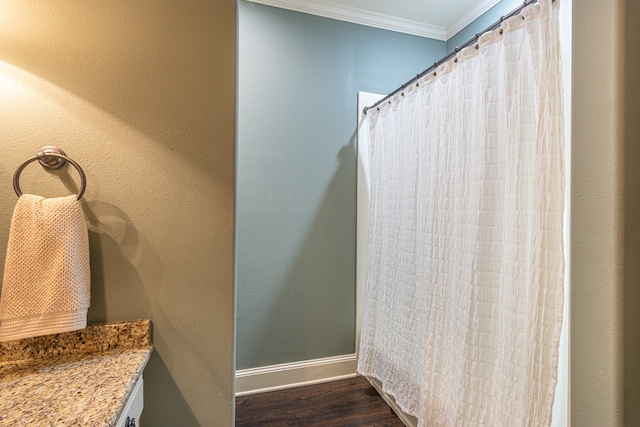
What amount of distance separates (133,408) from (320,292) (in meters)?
1.36

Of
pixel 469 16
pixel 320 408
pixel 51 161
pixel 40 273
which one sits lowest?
pixel 320 408

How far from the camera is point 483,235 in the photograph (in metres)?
1.11

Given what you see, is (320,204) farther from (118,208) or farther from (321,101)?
(118,208)

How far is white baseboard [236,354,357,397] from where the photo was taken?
1885mm

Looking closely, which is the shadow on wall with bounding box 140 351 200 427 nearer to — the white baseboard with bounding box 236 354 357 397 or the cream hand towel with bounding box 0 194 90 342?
the cream hand towel with bounding box 0 194 90 342

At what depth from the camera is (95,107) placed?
0.86m

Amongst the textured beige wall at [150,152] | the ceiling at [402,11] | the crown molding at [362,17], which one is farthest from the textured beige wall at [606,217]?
the crown molding at [362,17]

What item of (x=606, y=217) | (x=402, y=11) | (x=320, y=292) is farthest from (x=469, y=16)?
(x=320, y=292)

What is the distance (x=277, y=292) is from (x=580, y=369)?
4.96 ft

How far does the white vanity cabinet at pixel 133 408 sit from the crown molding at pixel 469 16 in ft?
8.69

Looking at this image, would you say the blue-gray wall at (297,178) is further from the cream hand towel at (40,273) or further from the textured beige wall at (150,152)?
the cream hand towel at (40,273)

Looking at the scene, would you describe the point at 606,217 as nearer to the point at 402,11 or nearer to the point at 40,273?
the point at 40,273

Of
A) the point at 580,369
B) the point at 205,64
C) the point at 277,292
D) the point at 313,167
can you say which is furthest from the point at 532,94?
the point at 277,292

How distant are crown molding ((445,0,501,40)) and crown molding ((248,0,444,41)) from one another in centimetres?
6
